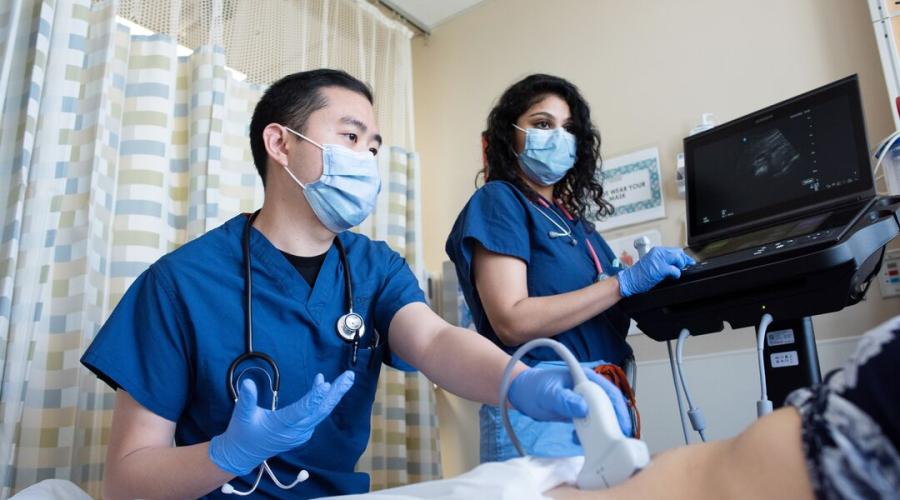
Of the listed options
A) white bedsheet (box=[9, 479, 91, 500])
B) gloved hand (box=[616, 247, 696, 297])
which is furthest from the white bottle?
white bedsheet (box=[9, 479, 91, 500])

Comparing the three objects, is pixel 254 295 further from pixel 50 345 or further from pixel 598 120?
pixel 598 120

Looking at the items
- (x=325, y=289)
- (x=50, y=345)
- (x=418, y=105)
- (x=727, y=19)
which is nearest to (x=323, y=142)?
(x=325, y=289)

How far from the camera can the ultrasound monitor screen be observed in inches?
50.8

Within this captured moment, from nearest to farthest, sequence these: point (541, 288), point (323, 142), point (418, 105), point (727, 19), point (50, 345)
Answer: point (323, 142) → point (541, 288) → point (50, 345) → point (727, 19) → point (418, 105)

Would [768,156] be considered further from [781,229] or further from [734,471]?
[734,471]

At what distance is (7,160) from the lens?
1.58 metres

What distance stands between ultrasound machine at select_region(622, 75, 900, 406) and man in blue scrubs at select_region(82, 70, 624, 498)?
44cm

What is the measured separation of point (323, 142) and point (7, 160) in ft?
2.76

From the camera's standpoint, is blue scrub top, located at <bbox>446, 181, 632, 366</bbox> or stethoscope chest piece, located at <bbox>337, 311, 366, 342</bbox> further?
blue scrub top, located at <bbox>446, 181, 632, 366</bbox>

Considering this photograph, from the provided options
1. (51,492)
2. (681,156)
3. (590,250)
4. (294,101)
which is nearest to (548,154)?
(590,250)

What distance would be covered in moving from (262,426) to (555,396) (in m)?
0.36

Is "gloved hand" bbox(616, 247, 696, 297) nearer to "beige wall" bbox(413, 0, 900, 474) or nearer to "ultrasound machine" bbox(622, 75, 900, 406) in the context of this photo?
"ultrasound machine" bbox(622, 75, 900, 406)

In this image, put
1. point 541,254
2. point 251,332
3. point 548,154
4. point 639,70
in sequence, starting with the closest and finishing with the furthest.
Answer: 1. point 251,332
2. point 541,254
3. point 548,154
4. point 639,70

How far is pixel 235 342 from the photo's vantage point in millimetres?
1094
